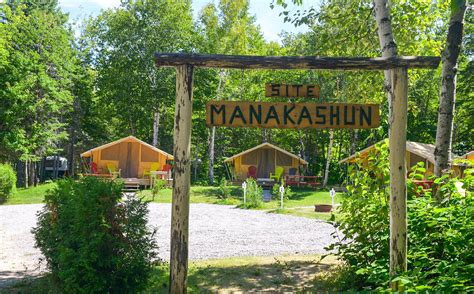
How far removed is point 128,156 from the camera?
28625mm

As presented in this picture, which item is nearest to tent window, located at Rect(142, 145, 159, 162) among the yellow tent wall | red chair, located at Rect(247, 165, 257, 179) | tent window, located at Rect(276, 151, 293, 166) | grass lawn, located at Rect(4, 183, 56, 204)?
the yellow tent wall

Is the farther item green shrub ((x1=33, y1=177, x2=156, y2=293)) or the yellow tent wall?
the yellow tent wall

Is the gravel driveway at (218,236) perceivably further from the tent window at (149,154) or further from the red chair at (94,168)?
the tent window at (149,154)

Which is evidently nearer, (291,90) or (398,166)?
(398,166)

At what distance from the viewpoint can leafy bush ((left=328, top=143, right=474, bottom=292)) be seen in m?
3.77

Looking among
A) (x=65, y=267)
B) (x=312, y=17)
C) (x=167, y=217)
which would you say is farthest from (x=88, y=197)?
(x=167, y=217)

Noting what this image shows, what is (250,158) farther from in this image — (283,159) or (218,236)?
(218,236)

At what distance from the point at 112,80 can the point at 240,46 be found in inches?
440

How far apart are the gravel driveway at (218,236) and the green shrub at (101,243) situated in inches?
84.8

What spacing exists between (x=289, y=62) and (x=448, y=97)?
336 centimetres

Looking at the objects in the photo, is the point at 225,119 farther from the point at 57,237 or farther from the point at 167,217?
the point at 167,217

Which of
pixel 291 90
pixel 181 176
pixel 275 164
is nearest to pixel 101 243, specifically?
pixel 181 176

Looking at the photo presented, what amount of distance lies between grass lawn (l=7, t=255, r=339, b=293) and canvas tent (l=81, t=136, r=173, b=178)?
20951mm

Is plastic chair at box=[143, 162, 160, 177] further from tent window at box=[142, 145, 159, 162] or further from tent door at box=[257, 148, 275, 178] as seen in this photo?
tent door at box=[257, 148, 275, 178]
